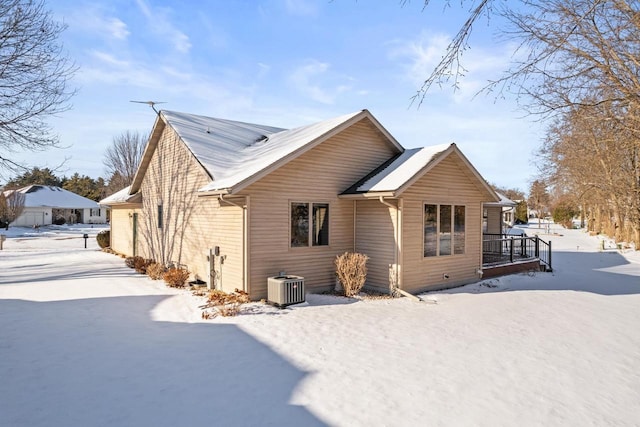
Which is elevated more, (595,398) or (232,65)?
(232,65)

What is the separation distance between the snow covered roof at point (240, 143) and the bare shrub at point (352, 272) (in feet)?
11.0

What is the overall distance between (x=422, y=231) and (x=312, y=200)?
11.4 ft

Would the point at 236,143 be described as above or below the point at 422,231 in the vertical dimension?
above

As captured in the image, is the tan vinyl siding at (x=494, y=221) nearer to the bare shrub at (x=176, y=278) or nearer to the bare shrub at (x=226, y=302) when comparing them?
the bare shrub at (x=226, y=302)

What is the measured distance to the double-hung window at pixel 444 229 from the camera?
12146mm

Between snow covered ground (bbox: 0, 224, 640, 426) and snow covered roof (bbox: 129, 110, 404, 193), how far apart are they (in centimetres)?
355

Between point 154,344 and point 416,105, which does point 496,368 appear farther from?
point 154,344

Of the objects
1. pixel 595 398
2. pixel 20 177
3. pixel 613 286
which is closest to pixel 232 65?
pixel 20 177

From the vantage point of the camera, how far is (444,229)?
12.7m

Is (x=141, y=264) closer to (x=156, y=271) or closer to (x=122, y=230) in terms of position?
(x=156, y=271)

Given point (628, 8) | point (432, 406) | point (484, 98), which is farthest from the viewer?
point (628, 8)

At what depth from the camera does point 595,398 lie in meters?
5.22

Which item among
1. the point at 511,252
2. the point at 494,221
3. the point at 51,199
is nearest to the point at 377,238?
the point at 511,252

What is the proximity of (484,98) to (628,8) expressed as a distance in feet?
12.0
